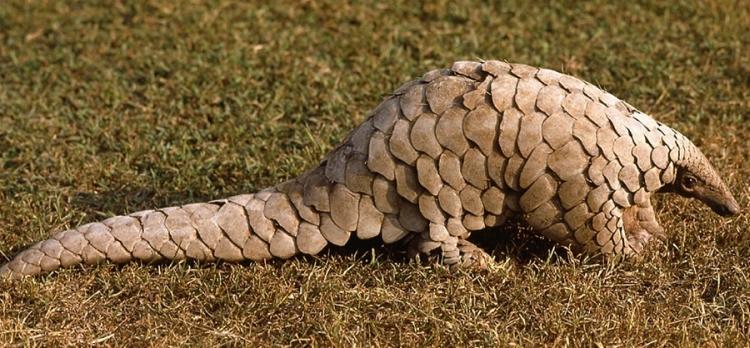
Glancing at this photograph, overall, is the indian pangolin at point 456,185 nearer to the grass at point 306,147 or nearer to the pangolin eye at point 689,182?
the pangolin eye at point 689,182

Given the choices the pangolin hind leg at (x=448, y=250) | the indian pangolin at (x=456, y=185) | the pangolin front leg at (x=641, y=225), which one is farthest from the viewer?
the pangolin front leg at (x=641, y=225)

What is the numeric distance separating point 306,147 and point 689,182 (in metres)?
2.03

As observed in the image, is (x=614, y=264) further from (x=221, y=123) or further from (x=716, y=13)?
(x=716, y=13)

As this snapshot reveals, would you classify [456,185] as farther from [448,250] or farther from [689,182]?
[689,182]

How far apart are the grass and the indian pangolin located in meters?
0.11

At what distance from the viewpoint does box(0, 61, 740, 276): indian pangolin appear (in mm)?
4027

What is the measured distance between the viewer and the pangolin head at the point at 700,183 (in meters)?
4.26

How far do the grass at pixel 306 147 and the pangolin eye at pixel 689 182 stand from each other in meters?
0.24

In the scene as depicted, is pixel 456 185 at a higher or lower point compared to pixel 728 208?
higher

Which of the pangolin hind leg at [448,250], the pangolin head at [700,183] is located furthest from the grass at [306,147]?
the pangolin head at [700,183]

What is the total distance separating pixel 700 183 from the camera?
4.33m

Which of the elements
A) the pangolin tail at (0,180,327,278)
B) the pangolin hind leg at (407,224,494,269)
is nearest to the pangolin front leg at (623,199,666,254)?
the pangolin hind leg at (407,224,494,269)

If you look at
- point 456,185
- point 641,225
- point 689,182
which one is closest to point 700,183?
point 689,182

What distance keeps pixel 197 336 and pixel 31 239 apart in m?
1.19
